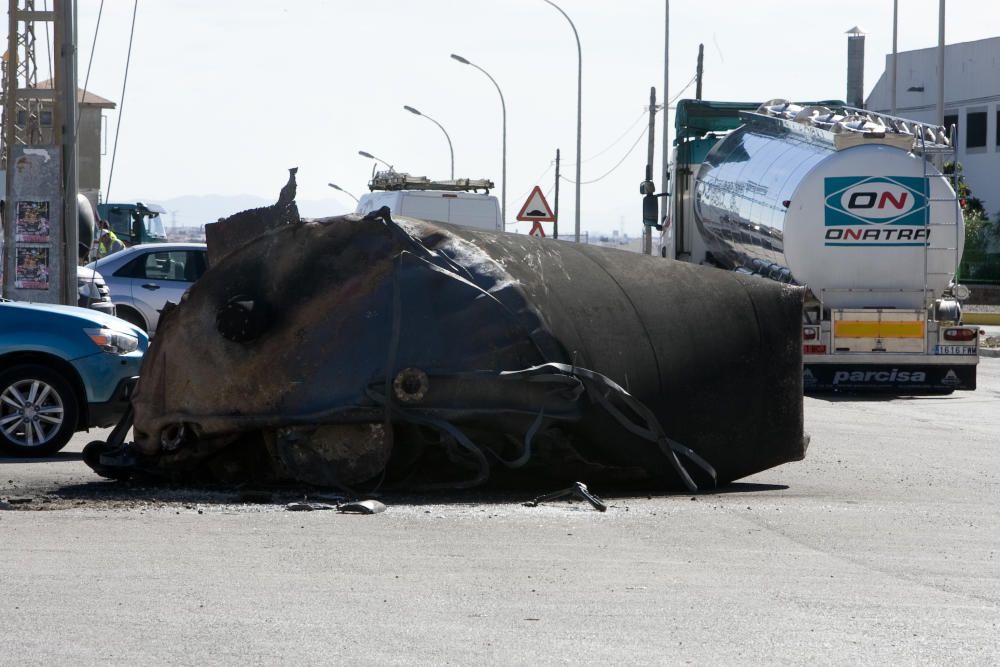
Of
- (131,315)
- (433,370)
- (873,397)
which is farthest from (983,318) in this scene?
(433,370)

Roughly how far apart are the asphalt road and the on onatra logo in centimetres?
822

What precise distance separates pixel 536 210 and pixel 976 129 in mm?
36863

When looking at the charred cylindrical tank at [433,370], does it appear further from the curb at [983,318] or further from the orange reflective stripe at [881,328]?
the curb at [983,318]

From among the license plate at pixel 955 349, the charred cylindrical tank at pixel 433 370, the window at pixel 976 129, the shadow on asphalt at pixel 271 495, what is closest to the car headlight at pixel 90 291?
the shadow on asphalt at pixel 271 495

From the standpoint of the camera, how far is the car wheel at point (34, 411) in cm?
1173

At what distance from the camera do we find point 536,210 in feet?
107

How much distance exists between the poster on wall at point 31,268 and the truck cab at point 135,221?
31.1m

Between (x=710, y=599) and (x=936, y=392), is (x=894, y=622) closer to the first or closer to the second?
(x=710, y=599)

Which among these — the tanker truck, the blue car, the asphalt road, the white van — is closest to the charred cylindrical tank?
the asphalt road

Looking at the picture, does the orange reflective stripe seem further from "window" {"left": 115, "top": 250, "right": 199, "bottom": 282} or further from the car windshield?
the car windshield

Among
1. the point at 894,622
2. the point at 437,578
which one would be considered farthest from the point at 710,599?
the point at 437,578

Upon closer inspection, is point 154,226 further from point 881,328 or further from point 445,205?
point 881,328

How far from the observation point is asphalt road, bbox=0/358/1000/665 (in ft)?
19.1

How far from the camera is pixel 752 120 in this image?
21.8 metres
